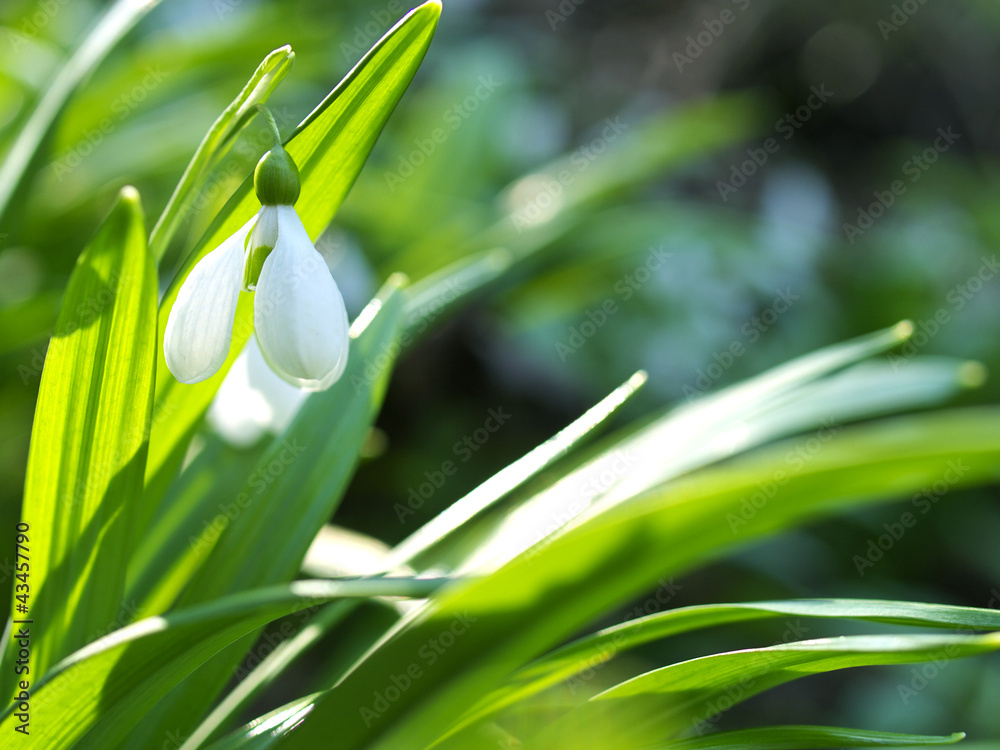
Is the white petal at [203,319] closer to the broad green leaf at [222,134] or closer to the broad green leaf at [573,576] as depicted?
the broad green leaf at [222,134]

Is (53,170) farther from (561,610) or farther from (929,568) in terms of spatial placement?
(929,568)

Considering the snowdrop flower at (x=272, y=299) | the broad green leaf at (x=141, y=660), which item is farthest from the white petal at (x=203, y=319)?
the broad green leaf at (x=141, y=660)

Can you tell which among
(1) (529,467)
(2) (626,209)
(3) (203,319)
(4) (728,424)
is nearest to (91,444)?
(3) (203,319)

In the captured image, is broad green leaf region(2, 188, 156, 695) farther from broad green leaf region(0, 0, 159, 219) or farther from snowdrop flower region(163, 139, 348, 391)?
broad green leaf region(0, 0, 159, 219)

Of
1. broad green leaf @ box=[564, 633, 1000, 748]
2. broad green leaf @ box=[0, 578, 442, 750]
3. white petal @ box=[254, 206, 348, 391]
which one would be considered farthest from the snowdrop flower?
broad green leaf @ box=[564, 633, 1000, 748]

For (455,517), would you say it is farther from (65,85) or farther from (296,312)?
(65,85)
